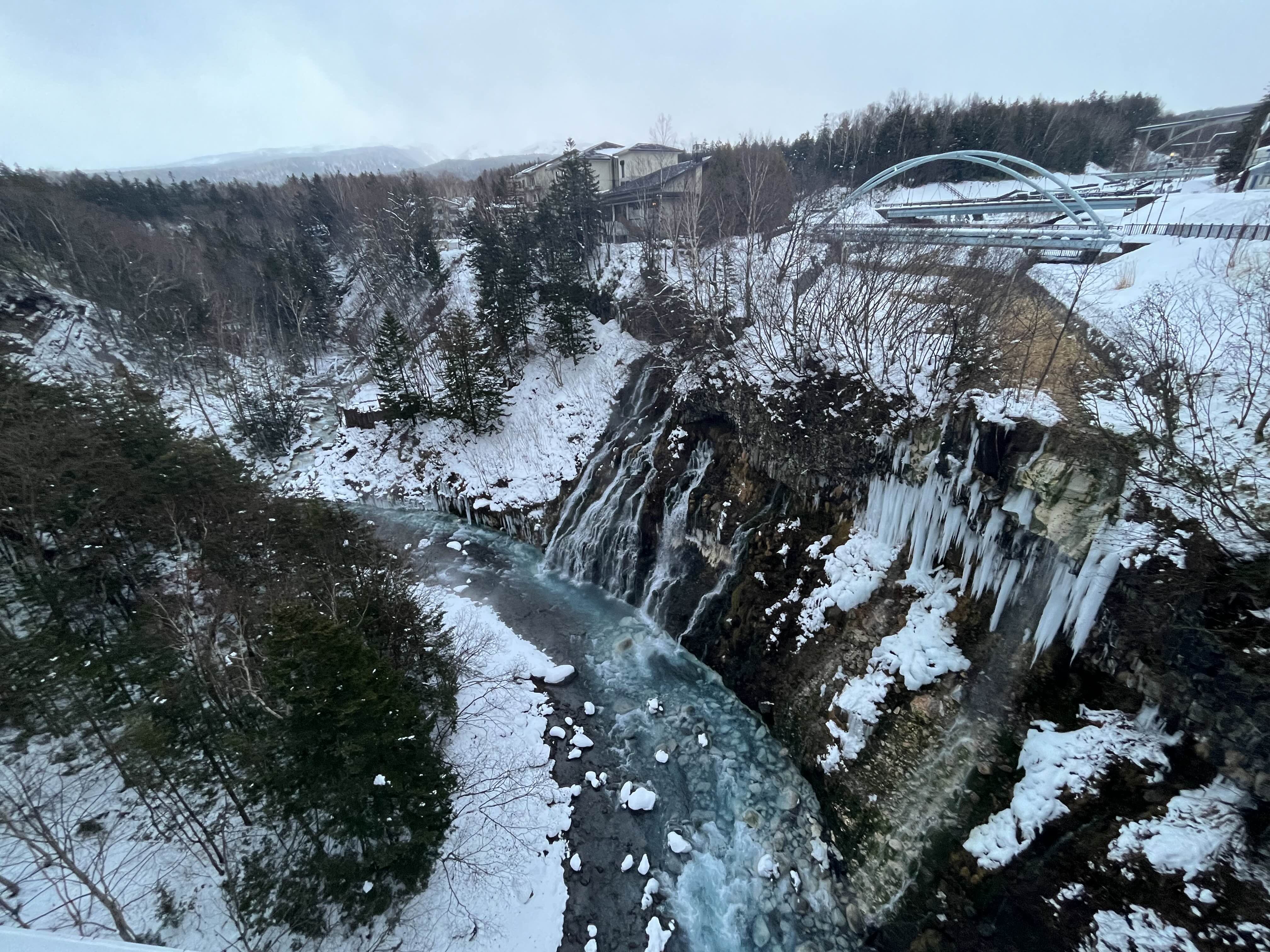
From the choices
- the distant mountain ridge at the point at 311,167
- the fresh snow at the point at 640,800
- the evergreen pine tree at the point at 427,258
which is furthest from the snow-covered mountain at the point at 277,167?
the fresh snow at the point at 640,800

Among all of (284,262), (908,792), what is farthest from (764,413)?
(284,262)

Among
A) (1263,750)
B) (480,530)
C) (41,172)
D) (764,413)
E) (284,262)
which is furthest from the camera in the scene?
(41,172)

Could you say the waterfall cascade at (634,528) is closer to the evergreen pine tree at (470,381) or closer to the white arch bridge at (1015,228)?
the evergreen pine tree at (470,381)

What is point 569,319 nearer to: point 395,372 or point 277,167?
point 395,372

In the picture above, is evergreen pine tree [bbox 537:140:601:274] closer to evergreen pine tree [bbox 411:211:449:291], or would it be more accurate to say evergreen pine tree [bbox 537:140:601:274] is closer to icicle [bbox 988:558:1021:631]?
evergreen pine tree [bbox 411:211:449:291]

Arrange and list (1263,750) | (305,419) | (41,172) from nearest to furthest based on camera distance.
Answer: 1. (1263,750)
2. (305,419)
3. (41,172)

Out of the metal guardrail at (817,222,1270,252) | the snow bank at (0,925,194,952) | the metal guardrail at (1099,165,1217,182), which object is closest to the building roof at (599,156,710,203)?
the metal guardrail at (817,222,1270,252)

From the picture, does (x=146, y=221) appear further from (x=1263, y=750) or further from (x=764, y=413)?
(x=1263, y=750)
